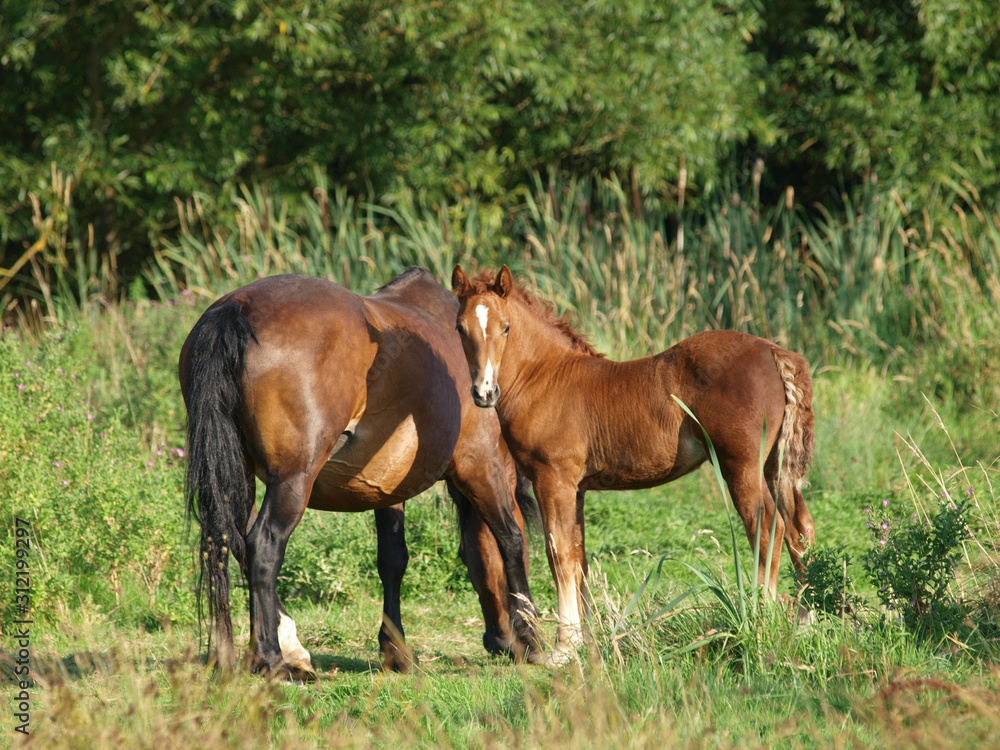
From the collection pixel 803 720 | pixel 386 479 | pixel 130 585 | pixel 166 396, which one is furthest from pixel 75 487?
pixel 803 720

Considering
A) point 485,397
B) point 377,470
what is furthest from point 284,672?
point 485,397

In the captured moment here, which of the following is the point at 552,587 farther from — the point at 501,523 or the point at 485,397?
the point at 485,397

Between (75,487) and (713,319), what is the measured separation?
6176 millimetres

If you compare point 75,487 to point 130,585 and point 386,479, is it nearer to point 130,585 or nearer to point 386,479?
point 130,585

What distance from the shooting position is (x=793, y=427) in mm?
4398

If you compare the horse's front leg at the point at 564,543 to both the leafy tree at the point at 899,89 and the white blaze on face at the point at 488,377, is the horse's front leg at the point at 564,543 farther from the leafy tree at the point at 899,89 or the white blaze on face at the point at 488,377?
the leafy tree at the point at 899,89

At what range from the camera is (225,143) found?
11281 mm

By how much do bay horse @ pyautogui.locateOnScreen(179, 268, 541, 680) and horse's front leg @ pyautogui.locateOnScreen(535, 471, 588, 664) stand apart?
262 millimetres

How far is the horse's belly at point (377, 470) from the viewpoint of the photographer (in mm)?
4289

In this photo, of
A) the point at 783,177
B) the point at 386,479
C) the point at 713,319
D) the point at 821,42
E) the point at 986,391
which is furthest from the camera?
the point at 783,177

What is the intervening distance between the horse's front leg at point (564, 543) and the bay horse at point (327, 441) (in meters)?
0.26

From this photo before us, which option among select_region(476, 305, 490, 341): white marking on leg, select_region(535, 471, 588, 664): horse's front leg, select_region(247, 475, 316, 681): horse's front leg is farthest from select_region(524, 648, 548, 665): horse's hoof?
select_region(476, 305, 490, 341): white marking on leg

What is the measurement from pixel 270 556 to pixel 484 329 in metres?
1.34

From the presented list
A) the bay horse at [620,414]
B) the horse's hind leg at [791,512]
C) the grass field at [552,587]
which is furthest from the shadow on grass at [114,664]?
the horse's hind leg at [791,512]
